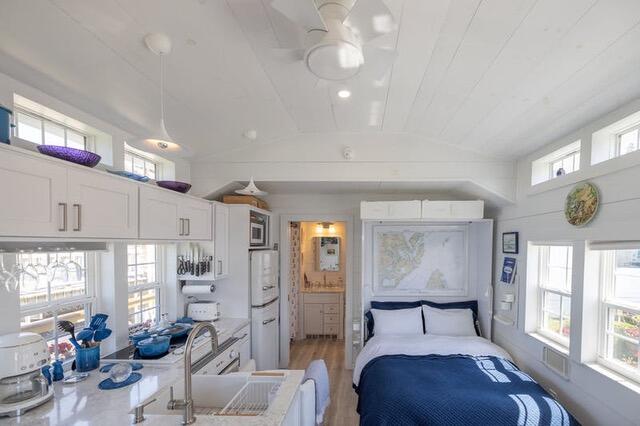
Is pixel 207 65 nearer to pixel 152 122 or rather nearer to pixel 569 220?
pixel 152 122

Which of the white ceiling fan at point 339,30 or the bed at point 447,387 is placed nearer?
the white ceiling fan at point 339,30

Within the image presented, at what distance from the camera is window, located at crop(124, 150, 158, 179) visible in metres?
2.72

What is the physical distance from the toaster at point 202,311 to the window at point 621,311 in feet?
10.5

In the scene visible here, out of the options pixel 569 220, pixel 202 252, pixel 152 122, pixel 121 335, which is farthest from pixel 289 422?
pixel 569 220

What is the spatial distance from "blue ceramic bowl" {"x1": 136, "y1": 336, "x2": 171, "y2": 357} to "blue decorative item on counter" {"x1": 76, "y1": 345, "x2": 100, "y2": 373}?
0.25 m

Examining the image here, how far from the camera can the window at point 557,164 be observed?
259cm

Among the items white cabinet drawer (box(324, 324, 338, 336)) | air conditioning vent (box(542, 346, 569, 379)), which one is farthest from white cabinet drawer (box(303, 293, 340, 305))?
air conditioning vent (box(542, 346, 569, 379))

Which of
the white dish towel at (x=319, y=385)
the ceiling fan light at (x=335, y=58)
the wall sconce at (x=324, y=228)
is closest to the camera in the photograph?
the ceiling fan light at (x=335, y=58)

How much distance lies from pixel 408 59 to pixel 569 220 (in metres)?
1.71

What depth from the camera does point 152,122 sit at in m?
2.46

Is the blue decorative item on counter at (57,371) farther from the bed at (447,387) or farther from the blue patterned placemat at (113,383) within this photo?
the bed at (447,387)

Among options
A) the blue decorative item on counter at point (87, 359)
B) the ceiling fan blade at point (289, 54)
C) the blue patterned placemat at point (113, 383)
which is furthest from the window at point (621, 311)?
the blue decorative item on counter at point (87, 359)

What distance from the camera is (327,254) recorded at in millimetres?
5828

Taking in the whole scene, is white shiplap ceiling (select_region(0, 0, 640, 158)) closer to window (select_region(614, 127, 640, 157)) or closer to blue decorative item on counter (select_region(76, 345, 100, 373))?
window (select_region(614, 127, 640, 157))
